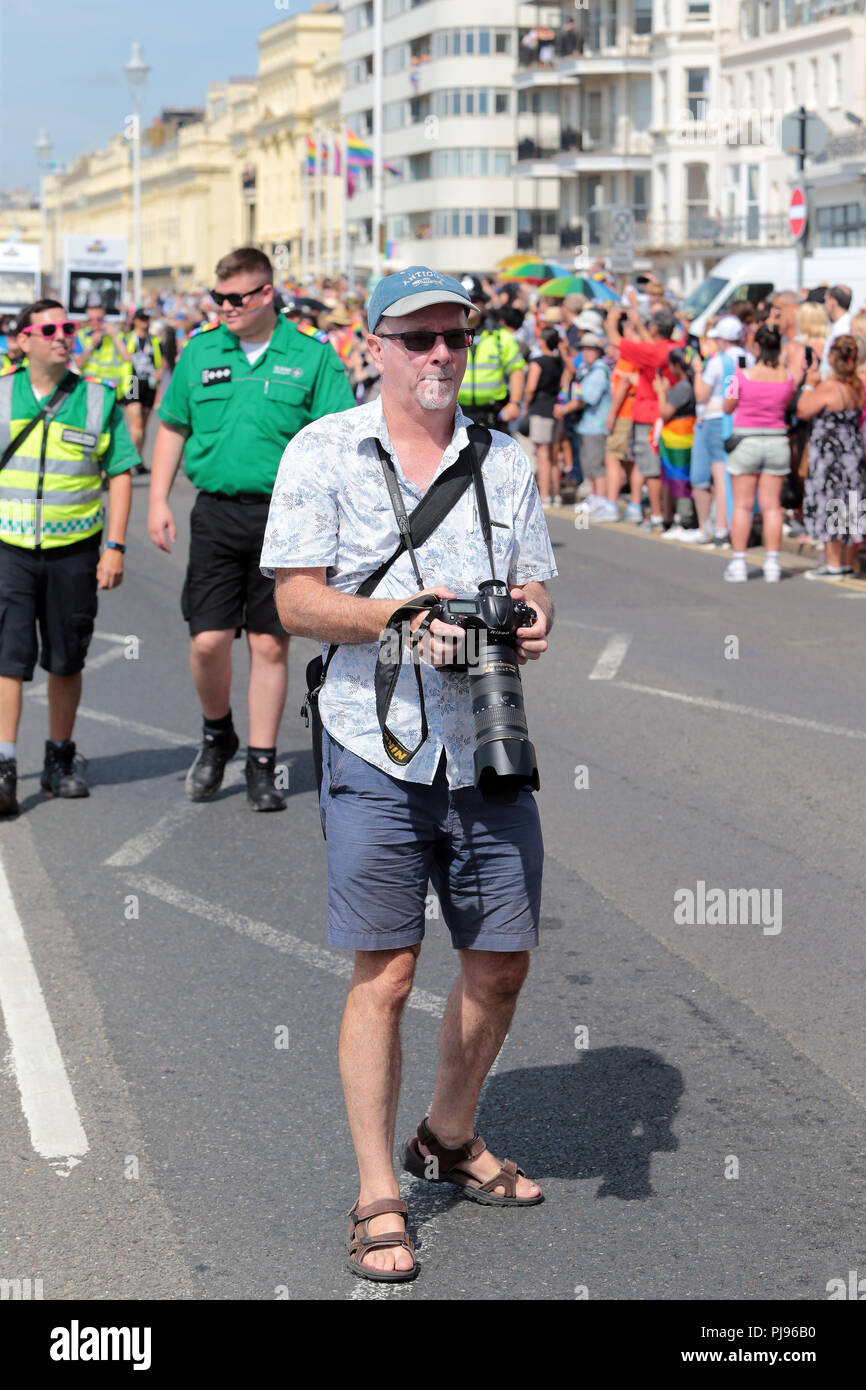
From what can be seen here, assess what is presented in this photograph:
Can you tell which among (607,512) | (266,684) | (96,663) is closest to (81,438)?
(266,684)

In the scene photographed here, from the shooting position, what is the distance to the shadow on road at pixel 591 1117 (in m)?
4.57

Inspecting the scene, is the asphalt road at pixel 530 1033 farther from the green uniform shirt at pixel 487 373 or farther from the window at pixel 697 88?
the window at pixel 697 88

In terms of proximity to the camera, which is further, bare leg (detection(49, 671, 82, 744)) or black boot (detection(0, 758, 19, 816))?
bare leg (detection(49, 671, 82, 744))

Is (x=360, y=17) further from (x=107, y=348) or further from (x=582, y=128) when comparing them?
(x=107, y=348)

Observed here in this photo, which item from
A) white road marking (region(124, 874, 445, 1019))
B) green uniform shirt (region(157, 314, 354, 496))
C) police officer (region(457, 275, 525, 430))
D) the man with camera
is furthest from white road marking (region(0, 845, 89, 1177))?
police officer (region(457, 275, 525, 430))

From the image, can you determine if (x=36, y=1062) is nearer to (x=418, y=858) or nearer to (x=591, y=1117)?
(x=591, y=1117)

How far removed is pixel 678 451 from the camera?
696 inches

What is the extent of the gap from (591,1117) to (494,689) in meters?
1.45

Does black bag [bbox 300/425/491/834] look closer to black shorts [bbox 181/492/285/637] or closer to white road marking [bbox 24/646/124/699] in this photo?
black shorts [bbox 181/492/285/637]

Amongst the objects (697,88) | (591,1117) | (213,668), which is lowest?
(591,1117)

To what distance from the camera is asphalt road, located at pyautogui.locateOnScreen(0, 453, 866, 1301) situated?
13.6 feet

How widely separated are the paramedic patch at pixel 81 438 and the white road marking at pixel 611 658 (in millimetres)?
3757

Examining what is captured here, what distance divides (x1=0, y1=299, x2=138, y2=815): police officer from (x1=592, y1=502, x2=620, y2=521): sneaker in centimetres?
1206
